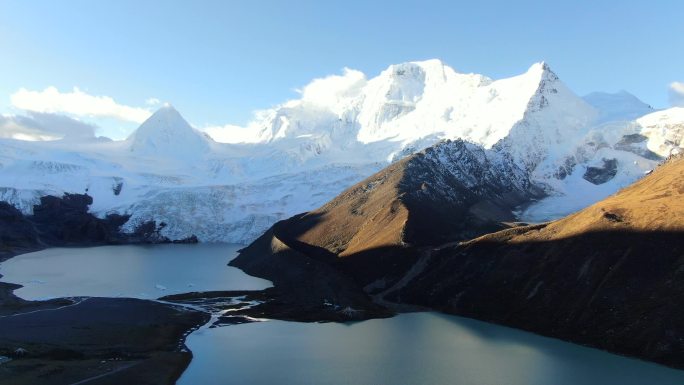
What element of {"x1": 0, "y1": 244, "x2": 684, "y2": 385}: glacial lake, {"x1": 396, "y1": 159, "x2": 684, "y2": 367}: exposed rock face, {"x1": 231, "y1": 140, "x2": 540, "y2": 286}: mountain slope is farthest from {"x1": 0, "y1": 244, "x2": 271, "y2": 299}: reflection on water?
{"x1": 396, "y1": 159, "x2": 684, "y2": 367}: exposed rock face

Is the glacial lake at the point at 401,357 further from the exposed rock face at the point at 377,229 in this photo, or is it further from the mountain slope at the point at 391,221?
the mountain slope at the point at 391,221

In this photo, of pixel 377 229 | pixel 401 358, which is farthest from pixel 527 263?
pixel 377 229

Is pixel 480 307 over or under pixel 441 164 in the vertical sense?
under

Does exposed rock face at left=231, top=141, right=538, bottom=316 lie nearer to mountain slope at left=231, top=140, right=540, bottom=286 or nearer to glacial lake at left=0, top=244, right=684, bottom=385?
mountain slope at left=231, top=140, right=540, bottom=286

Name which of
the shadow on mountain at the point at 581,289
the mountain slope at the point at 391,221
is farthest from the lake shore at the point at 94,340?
the mountain slope at the point at 391,221

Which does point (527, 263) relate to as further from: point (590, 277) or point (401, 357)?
point (401, 357)

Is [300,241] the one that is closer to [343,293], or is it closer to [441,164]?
[343,293]

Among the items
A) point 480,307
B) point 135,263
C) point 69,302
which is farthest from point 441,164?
point 69,302
